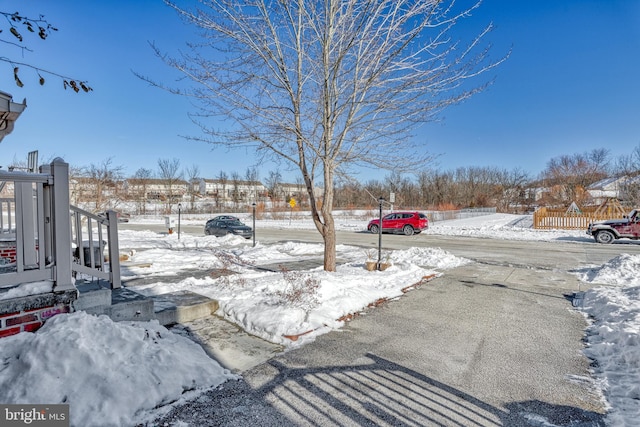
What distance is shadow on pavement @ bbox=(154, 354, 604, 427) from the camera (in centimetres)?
274

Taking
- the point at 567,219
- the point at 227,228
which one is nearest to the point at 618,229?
the point at 567,219

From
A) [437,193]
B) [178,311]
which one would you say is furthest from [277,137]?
[437,193]

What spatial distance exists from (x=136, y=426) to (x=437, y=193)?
208 feet

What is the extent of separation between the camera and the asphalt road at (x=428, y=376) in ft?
9.21

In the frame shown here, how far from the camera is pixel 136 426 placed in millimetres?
2604

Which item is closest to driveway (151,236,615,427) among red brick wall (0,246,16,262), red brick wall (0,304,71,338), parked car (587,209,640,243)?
red brick wall (0,304,71,338)

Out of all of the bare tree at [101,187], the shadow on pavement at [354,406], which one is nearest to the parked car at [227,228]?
the bare tree at [101,187]

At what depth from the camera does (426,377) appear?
348 centimetres

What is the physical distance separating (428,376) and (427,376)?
0.03ft

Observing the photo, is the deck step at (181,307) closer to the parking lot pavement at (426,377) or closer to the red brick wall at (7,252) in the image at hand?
the parking lot pavement at (426,377)

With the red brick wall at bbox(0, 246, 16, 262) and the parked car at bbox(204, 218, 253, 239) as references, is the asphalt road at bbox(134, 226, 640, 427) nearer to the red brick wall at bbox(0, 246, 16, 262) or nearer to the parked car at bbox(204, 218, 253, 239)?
the red brick wall at bbox(0, 246, 16, 262)

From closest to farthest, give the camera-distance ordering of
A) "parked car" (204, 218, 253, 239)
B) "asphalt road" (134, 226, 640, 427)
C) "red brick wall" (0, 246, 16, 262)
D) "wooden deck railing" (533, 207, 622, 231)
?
"asphalt road" (134, 226, 640, 427)
"red brick wall" (0, 246, 16, 262)
"parked car" (204, 218, 253, 239)
"wooden deck railing" (533, 207, 622, 231)
